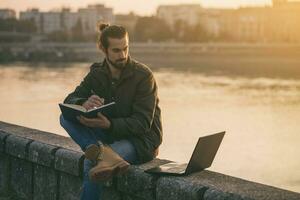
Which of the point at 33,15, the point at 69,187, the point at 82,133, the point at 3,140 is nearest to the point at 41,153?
the point at 69,187

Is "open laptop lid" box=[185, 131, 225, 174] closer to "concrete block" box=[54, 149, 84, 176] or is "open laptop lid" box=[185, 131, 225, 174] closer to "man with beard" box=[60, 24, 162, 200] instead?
"man with beard" box=[60, 24, 162, 200]

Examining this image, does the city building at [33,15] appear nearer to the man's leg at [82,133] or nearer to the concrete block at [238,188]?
the man's leg at [82,133]

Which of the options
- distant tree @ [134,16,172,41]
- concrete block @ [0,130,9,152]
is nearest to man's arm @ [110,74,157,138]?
concrete block @ [0,130,9,152]

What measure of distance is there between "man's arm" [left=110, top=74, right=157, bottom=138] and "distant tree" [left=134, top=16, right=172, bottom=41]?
65969mm

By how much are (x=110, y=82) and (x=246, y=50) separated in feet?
207

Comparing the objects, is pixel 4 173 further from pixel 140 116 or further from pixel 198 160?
pixel 198 160

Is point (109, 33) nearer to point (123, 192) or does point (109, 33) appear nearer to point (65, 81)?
point (123, 192)

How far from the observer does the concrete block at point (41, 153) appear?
8.65ft

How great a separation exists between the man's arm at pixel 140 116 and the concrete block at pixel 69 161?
0.83 feet

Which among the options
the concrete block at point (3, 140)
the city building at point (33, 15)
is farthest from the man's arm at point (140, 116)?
the city building at point (33, 15)

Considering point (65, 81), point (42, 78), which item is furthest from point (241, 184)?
point (42, 78)

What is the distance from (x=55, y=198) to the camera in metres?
2.64

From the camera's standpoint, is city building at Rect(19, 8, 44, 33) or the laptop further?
city building at Rect(19, 8, 44, 33)

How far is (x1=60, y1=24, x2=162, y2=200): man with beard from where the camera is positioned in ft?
7.48
